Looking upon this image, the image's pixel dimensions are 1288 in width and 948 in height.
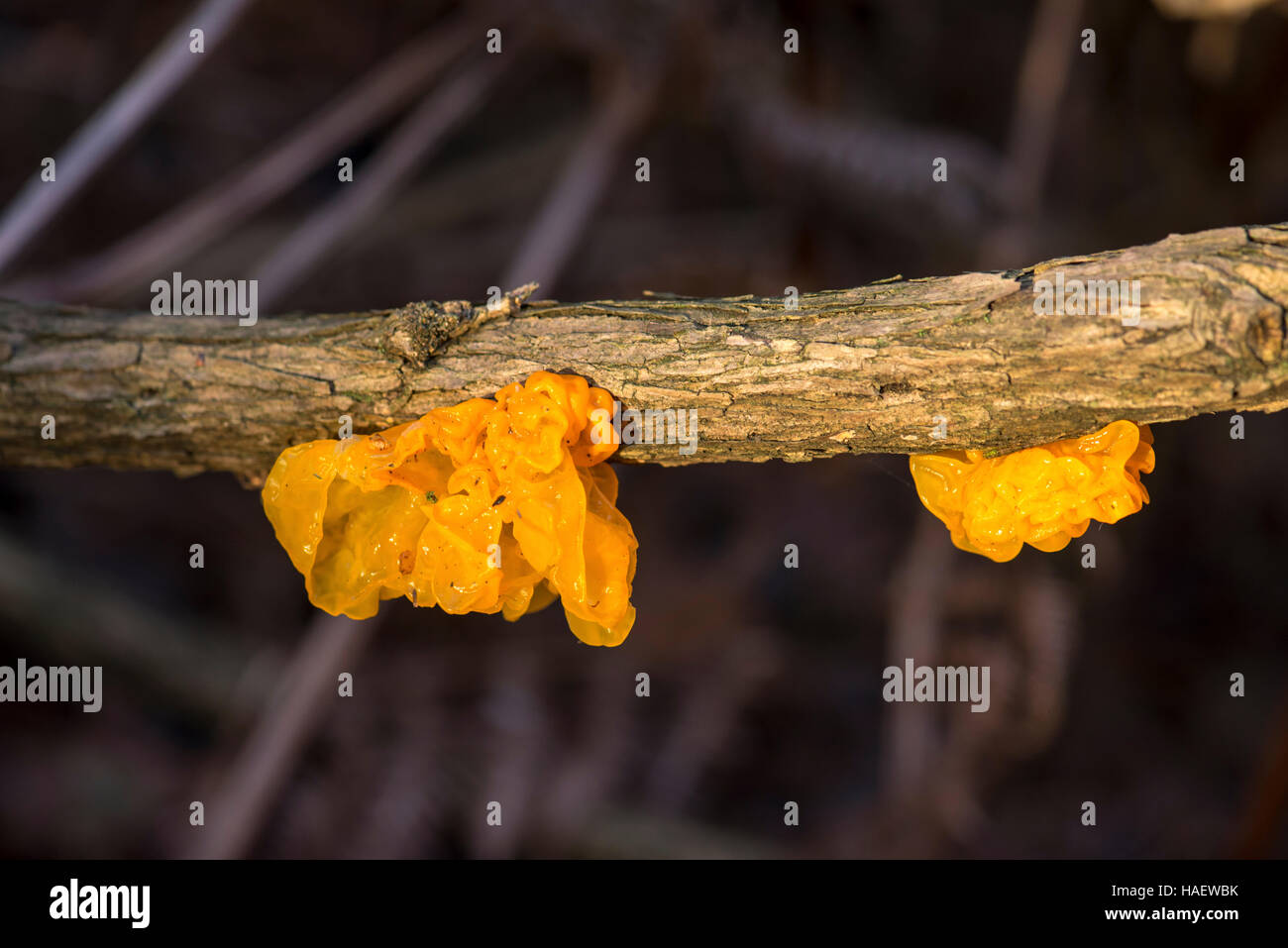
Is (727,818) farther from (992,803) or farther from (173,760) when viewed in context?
(173,760)

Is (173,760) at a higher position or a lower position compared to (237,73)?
lower

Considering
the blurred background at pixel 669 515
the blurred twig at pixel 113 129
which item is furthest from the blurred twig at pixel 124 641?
the blurred twig at pixel 113 129

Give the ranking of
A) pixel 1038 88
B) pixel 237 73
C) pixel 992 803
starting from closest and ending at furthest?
1. pixel 1038 88
2. pixel 992 803
3. pixel 237 73

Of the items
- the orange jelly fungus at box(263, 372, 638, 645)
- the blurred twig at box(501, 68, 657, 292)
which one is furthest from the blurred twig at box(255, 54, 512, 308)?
the orange jelly fungus at box(263, 372, 638, 645)

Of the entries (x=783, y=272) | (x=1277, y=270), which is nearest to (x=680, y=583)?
(x=783, y=272)

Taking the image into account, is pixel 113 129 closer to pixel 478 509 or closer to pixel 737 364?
pixel 478 509

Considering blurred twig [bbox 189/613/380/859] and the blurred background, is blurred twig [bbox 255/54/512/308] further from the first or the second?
blurred twig [bbox 189/613/380/859]

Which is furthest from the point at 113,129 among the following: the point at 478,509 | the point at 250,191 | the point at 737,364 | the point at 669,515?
the point at 669,515
